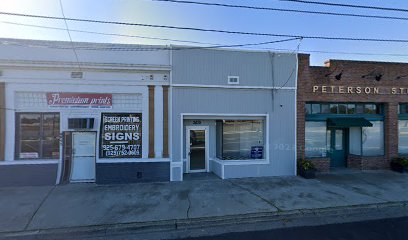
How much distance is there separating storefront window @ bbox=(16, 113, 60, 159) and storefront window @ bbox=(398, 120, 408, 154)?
47.8 feet

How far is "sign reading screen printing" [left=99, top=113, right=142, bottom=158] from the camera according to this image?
396 inches

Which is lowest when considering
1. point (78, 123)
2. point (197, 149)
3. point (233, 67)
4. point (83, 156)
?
point (83, 156)

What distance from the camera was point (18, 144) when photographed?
9.61m

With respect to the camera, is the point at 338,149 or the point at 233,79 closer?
the point at 233,79

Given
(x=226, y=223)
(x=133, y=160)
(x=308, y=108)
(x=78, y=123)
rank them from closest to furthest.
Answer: (x=226, y=223)
(x=78, y=123)
(x=133, y=160)
(x=308, y=108)

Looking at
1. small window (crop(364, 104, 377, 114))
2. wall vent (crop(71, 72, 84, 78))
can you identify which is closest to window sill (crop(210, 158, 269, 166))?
small window (crop(364, 104, 377, 114))

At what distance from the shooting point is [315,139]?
39.7 ft

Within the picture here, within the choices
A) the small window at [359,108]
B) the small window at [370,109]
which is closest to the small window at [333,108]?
the small window at [359,108]

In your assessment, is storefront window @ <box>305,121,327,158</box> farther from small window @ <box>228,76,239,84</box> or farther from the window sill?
small window @ <box>228,76,239,84</box>

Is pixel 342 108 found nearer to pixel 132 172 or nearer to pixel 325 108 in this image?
pixel 325 108

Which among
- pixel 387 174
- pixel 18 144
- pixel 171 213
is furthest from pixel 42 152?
pixel 387 174

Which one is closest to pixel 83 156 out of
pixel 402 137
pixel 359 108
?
pixel 359 108

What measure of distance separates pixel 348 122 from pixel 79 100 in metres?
10.8

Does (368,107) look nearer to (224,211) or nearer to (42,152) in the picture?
(224,211)
